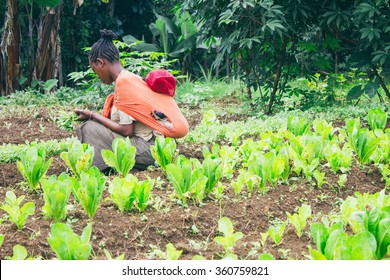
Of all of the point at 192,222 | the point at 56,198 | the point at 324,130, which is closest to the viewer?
the point at 56,198

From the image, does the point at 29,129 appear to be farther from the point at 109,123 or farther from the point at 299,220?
the point at 299,220

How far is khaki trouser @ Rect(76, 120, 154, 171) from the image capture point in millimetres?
4938

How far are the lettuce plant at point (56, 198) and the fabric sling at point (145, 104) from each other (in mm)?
1540

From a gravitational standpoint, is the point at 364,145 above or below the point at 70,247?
below

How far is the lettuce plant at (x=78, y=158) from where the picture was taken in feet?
14.2

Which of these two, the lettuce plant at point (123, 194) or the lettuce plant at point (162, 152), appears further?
the lettuce plant at point (162, 152)

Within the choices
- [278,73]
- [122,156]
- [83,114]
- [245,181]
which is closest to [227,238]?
[245,181]

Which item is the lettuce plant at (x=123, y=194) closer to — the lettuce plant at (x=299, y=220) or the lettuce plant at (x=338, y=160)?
the lettuce plant at (x=299, y=220)

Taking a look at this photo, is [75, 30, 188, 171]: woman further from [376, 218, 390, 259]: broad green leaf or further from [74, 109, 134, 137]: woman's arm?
[376, 218, 390, 259]: broad green leaf

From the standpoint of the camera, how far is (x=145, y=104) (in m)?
4.93

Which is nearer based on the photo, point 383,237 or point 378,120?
point 383,237

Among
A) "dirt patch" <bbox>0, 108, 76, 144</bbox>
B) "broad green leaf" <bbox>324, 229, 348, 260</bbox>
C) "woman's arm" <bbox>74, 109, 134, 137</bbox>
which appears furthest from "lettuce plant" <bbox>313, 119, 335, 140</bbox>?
"dirt patch" <bbox>0, 108, 76, 144</bbox>

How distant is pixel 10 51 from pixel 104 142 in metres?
6.20

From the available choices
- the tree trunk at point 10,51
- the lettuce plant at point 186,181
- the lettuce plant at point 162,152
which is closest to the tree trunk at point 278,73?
the lettuce plant at point 162,152
